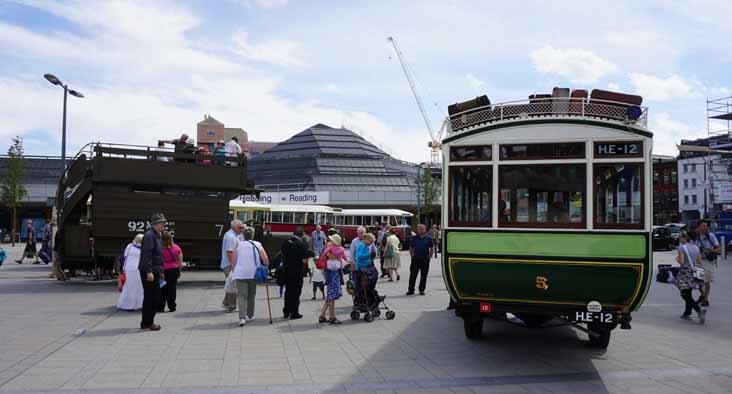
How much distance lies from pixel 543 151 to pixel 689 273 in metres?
5.73

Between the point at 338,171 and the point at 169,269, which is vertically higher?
the point at 338,171

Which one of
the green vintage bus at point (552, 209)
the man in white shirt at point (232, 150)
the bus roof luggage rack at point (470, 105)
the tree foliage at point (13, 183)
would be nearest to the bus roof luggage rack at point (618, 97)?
the green vintage bus at point (552, 209)

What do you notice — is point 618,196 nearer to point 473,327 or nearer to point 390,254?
point 473,327

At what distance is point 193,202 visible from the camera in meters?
18.7

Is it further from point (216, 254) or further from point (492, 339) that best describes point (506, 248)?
point (216, 254)

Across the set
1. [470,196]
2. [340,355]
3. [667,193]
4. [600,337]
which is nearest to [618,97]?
[470,196]

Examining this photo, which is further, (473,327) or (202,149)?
(202,149)

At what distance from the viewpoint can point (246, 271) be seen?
11.3 meters

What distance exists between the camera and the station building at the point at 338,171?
73188 millimetres

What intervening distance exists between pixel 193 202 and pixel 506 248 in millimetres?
12396

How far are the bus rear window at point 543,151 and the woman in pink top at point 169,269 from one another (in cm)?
713

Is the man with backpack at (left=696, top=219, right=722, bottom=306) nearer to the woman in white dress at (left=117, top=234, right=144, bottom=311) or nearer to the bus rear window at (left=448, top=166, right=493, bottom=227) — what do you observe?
the bus rear window at (left=448, top=166, right=493, bottom=227)

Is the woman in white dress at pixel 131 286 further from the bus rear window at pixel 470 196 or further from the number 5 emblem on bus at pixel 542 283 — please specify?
the number 5 emblem on bus at pixel 542 283

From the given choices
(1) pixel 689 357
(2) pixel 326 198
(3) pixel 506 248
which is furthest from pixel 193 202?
(2) pixel 326 198
